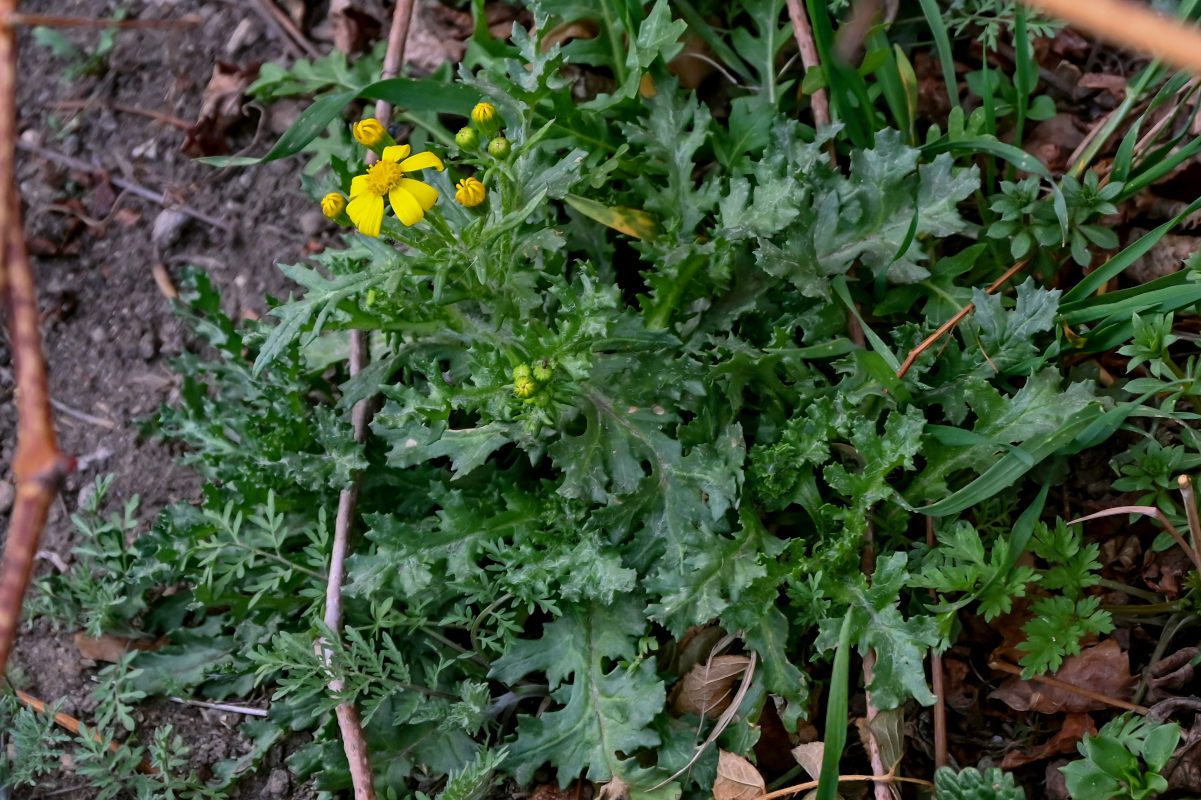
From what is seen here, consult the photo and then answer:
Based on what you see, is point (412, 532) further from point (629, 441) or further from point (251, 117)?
point (251, 117)

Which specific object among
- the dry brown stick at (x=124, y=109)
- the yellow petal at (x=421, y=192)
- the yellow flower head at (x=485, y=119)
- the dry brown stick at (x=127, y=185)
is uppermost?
the yellow flower head at (x=485, y=119)

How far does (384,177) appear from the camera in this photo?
2.13 meters

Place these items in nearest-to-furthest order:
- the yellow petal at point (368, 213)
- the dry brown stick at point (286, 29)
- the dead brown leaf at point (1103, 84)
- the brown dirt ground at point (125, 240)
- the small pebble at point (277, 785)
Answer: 1. the yellow petal at point (368, 213)
2. the small pebble at point (277, 785)
3. the dead brown leaf at point (1103, 84)
4. the brown dirt ground at point (125, 240)
5. the dry brown stick at point (286, 29)

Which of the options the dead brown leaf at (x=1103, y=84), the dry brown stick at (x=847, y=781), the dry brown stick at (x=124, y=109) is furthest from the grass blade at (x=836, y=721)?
the dry brown stick at (x=124, y=109)

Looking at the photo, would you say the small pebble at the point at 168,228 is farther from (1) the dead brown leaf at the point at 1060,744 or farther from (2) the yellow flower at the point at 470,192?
(1) the dead brown leaf at the point at 1060,744

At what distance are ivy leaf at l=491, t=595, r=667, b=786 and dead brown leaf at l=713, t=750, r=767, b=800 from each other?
193mm

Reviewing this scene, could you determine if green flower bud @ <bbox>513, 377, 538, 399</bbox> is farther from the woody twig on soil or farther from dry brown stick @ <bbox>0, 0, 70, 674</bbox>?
dry brown stick @ <bbox>0, 0, 70, 674</bbox>

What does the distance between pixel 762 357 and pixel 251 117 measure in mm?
2382

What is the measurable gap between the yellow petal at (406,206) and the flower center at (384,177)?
1.0 inches

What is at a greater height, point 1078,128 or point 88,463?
point 1078,128

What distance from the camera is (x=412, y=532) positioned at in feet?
8.59

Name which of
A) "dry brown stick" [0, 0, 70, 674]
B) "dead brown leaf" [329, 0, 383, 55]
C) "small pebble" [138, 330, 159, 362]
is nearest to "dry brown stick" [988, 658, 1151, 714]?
"dry brown stick" [0, 0, 70, 674]

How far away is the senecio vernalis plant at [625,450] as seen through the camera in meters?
2.37

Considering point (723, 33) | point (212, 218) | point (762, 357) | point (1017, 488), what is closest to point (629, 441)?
point (762, 357)
